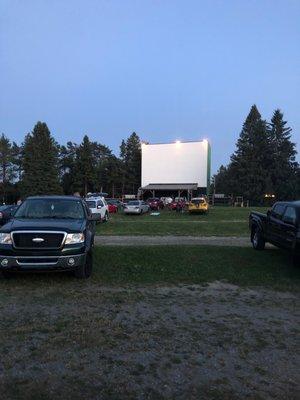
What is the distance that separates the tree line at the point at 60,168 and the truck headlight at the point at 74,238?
3454 inches

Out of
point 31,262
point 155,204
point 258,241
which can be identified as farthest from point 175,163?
point 31,262

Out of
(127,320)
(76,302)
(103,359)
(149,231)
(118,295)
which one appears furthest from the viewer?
(149,231)

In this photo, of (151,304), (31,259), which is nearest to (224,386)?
(151,304)

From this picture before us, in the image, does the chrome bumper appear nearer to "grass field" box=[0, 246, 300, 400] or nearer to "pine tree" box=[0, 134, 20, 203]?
"grass field" box=[0, 246, 300, 400]

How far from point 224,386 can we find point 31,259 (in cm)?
529

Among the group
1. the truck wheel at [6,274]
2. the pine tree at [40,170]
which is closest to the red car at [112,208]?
the truck wheel at [6,274]

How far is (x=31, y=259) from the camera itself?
8.92m

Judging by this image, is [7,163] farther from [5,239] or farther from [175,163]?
[5,239]

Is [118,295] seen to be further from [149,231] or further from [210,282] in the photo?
[149,231]

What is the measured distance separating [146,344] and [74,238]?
3985 millimetres

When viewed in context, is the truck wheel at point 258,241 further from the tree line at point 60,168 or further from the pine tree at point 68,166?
the pine tree at point 68,166

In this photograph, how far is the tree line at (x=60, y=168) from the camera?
96250mm

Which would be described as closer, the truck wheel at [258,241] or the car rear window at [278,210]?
the car rear window at [278,210]

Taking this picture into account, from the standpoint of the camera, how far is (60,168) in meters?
127
